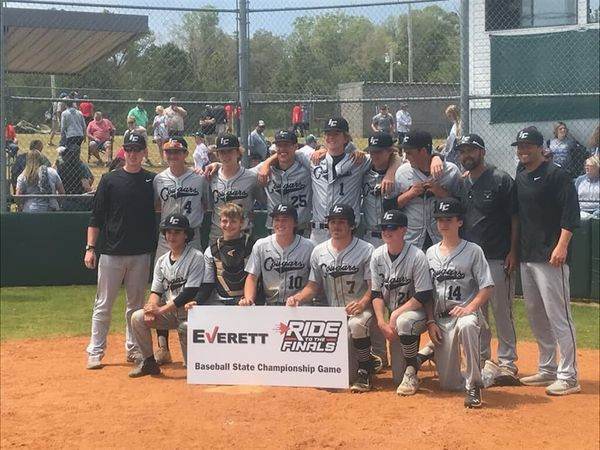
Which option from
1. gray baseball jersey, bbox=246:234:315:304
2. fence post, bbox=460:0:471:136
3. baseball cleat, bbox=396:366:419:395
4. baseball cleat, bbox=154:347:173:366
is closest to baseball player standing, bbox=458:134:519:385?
baseball cleat, bbox=396:366:419:395

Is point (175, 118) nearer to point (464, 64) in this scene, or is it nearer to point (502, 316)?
point (464, 64)

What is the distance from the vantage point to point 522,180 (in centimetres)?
711

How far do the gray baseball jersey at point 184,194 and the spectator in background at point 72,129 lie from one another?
408cm

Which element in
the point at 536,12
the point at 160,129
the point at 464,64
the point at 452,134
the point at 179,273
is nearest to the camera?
the point at 179,273

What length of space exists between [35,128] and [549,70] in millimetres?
7650

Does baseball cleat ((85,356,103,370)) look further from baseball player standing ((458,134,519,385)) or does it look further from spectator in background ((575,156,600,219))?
spectator in background ((575,156,600,219))

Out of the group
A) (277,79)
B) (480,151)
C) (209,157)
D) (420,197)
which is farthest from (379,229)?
(209,157)

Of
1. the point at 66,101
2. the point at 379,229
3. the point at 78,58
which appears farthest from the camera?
the point at 78,58

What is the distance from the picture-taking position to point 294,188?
789 cm

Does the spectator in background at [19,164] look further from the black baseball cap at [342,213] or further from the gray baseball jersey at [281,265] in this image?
the black baseball cap at [342,213]

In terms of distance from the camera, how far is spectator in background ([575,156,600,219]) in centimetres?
1180

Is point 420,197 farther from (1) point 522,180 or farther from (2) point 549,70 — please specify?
(2) point 549,70

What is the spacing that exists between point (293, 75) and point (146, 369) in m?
4.97

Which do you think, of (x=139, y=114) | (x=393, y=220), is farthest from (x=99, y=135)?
(x=393, y=220)
